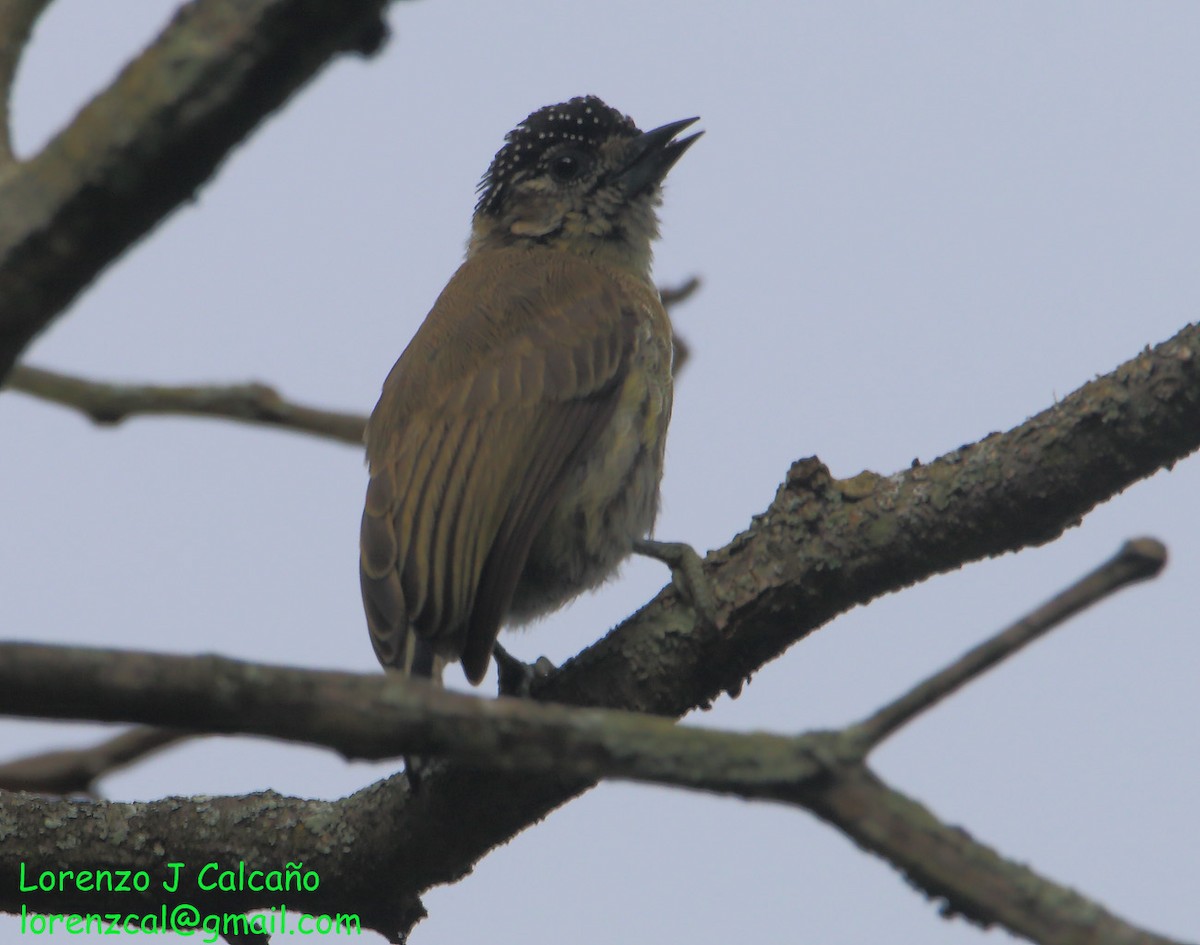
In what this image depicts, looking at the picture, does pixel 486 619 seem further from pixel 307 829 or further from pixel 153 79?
pixel 153 79

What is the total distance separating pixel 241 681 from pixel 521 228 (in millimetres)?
4799

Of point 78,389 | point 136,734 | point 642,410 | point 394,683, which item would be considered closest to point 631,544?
point 642,410

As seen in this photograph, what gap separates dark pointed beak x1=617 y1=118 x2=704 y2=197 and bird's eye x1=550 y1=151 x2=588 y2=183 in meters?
0.19

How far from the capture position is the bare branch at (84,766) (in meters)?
4.93

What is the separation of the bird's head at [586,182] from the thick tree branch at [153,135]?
437 centimetres

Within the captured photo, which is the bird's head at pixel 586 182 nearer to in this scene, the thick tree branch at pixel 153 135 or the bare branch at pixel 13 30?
the bare branch at pixel 13 30

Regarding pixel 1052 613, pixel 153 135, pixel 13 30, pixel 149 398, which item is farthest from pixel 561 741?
pixel 149 398

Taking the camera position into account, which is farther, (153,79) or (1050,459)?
(1050,459)

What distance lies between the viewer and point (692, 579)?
4074mm

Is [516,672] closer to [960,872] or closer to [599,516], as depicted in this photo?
[599,516]

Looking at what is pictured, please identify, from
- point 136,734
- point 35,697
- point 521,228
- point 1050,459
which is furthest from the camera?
point 521,228

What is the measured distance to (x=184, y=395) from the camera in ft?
18.8

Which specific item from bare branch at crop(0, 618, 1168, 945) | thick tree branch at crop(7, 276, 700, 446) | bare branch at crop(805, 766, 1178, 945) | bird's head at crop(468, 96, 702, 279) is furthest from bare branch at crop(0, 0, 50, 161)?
bird's head at crop(468, 96, 702, 279)

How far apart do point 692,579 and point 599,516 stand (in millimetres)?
1035
